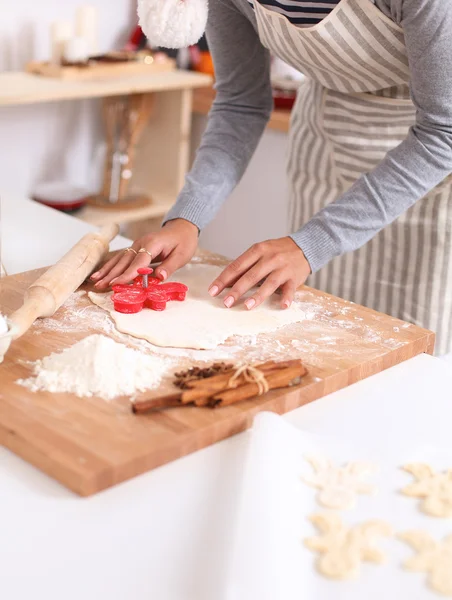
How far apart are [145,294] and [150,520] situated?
49 cm

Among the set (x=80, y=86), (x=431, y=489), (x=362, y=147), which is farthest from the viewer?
(x=80, y=86)

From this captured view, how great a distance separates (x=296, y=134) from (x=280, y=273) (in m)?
0.60

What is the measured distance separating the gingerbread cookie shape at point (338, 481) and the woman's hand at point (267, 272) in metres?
0.39

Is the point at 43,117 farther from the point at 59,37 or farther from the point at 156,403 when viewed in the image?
the point at 156,403

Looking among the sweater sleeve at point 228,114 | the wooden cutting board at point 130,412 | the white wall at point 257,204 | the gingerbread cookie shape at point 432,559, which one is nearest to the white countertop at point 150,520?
the wooden cutting board at point 130,412

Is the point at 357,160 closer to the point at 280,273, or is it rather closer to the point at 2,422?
the point at 280,273

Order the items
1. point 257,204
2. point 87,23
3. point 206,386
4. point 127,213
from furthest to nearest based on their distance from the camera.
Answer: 1. point 257,204
2. point 127,213
3. point 87,23
4. point 206,386

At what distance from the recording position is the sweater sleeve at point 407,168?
1113 mm

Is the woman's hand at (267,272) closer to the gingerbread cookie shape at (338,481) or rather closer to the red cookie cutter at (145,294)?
the red cookie cutter at (145,294)

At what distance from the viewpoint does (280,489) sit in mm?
765

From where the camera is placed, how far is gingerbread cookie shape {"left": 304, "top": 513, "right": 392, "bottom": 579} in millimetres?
689

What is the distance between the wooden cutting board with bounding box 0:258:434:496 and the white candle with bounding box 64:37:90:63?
1593mm

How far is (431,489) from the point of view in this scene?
31.5 inches

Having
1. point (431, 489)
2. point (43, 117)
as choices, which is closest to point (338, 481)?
point (431, 489)
